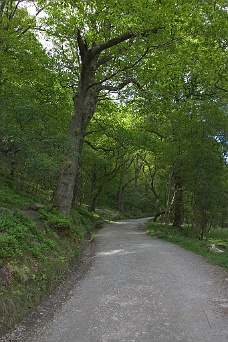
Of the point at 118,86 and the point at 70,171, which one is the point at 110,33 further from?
the point at 70,171

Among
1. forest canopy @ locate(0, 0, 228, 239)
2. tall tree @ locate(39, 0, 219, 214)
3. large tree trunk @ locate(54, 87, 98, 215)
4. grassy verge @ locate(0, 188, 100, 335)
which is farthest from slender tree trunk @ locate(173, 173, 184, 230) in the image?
grassy verge @ locate(0, 188, 100, 335)

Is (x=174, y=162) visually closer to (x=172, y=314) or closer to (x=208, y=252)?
(x=208, y=252)

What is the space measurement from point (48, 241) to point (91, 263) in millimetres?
1863

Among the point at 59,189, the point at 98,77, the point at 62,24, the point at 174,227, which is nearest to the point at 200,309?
the point at 59,189

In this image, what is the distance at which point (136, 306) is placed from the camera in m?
5.45

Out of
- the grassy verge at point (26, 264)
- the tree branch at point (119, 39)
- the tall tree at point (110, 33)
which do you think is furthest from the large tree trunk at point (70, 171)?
the grassy verge at point (26, 264)

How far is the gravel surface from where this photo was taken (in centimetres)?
442

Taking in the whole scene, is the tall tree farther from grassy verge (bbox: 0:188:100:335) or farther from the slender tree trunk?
the slender tree trunk

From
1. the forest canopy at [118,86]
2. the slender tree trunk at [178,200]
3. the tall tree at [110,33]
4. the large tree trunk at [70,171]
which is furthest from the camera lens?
the slender tree trunk at [178,200]

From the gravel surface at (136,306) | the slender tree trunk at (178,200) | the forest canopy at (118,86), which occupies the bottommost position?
the gravel surface at (136,306)

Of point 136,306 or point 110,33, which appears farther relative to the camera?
point 110,33

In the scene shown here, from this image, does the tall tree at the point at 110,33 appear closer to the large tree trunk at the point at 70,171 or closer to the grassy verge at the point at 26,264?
the large tree trunk at the point at 70,171

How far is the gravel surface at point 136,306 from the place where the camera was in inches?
174

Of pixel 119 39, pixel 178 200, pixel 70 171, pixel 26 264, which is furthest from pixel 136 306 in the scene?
pixel 178 200
